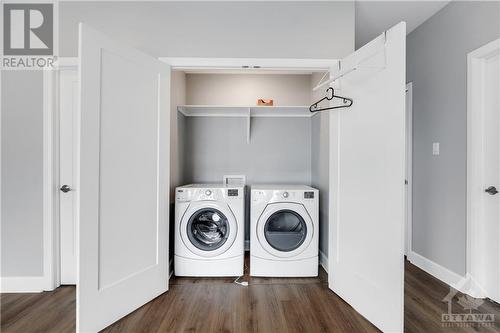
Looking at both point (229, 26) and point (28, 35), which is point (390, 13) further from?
point (28, 35)

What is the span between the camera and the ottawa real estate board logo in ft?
6.77

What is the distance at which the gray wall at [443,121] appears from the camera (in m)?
2.04

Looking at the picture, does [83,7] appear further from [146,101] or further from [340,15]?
[340,15]

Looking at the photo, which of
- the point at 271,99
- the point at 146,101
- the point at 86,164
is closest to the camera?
the point at 86,164

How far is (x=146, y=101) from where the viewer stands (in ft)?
6.11

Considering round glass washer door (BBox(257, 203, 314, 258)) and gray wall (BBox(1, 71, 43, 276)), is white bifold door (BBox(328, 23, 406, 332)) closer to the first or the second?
round glass washer door (BBox(257, 203, 314, 258))

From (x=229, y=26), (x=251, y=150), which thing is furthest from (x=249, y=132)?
(x=229, y=26)

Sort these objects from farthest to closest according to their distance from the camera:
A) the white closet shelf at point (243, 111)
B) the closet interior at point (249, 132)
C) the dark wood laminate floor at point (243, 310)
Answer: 1. the closet interior at point (249, 132)
2. the white closet shelf at point (243, 111)
3. the dark wood laminate floor at point (243, 310)

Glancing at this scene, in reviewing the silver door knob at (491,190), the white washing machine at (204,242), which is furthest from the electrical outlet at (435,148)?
the white washing machine at (204,242)

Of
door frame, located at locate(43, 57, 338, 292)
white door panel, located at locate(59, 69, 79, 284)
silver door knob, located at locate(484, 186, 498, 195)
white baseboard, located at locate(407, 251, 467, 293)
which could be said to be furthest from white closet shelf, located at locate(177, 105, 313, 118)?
white baseboard, located at locate(407, 251, 467, 293)

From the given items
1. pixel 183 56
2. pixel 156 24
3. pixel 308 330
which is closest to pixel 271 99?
pixel 183 56

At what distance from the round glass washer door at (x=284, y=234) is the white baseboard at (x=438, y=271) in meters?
1.24

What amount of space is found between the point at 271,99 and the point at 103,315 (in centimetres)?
275

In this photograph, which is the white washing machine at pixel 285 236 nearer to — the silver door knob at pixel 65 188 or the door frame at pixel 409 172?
the door frame at pixel 409 172
